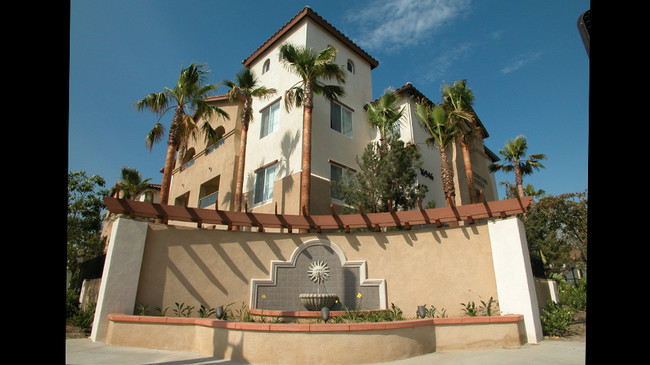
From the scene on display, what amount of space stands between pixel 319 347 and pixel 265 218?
18.2ft

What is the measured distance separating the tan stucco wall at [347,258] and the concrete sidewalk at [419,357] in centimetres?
194

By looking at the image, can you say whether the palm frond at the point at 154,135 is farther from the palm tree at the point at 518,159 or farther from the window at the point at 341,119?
the palm tree at the point at 518,159

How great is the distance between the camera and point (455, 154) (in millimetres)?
23250

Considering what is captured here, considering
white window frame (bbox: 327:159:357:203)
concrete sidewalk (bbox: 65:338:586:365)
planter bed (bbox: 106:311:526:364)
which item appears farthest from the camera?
white window frame (bbox: 327:159:357:203)

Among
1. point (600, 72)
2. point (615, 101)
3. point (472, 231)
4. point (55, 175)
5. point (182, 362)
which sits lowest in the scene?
point (182, 362)

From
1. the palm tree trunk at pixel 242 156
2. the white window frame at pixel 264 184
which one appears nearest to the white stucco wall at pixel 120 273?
the palm tree trunk at pixel 242 156

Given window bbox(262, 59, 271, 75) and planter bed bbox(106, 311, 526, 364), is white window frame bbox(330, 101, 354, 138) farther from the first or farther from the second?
planter bed bbox(106, 311, 526, 364)

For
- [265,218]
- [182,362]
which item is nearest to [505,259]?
[265,218]

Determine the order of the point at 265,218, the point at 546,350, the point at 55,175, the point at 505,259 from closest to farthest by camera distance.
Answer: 1. the point at 55,175
2. the point at 546,350
3. the point at 505,259
4. the point at 265,218

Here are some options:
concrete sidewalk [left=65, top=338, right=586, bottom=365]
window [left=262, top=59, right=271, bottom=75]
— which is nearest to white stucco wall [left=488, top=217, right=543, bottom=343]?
concrete sidewalk [left=65, top=338, right=586, bottom=365]

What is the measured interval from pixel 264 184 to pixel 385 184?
668 cm

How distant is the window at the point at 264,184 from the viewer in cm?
1805

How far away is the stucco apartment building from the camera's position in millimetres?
17328

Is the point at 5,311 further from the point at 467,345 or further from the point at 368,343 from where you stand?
Result: the point at 467,345
